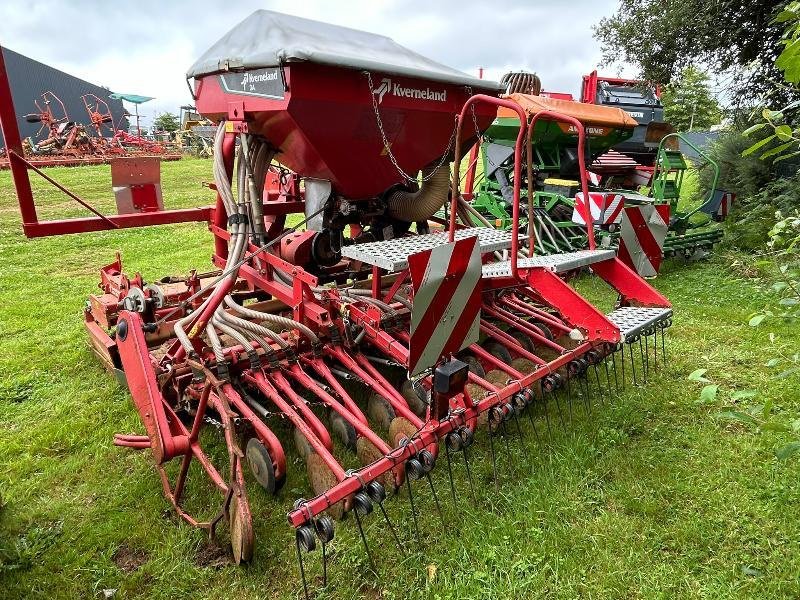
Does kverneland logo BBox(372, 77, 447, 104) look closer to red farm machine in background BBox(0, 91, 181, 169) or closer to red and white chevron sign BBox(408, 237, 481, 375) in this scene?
red and white chevron sign BBox(408, 237, 481, 375)

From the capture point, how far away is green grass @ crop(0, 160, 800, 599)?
7.11 feet

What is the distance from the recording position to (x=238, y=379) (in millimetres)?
2963

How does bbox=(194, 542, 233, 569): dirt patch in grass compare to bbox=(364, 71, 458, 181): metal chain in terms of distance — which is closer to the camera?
bbox=(194, 542, 233, 569): dirt patch in grass

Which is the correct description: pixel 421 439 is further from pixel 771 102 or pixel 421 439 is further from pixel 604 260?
pixel 771 102

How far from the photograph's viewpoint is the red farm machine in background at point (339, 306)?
2379 millimetres

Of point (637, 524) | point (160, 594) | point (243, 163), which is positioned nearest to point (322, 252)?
point (243, 163)

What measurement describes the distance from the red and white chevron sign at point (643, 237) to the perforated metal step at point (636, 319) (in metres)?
0.34

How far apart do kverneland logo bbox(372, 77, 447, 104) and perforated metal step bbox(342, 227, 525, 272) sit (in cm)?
83

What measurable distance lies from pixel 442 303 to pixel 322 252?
1588mm

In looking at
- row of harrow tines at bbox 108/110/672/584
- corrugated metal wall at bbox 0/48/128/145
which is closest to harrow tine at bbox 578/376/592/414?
row of harrow tines at bbox 108/110/672/584

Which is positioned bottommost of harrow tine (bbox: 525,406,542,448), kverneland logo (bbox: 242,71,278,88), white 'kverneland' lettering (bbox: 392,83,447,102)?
harrow tine (bbox: 525,406,542,448)

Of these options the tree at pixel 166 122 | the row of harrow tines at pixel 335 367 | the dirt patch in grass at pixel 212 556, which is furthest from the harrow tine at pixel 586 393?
the tree at pixel 166 122

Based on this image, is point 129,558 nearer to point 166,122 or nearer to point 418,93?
point 418,93

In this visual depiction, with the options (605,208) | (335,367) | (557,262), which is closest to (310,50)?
(557,262)
